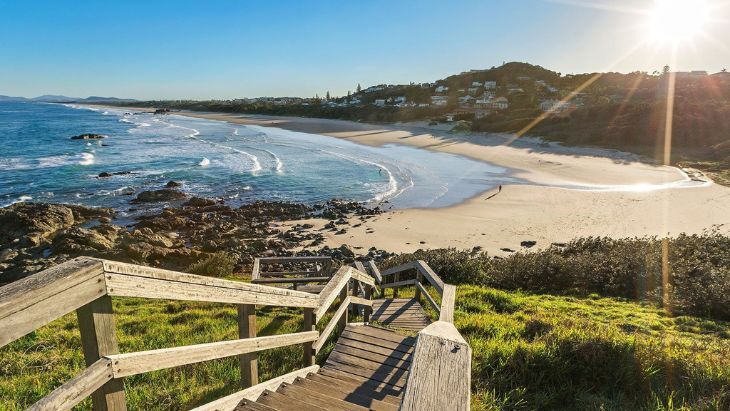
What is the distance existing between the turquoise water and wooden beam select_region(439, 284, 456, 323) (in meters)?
20.3

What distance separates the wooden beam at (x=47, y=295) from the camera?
4.82 ft

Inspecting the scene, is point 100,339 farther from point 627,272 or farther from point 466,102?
point 466,102

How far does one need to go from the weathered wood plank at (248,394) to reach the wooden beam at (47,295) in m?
1.16

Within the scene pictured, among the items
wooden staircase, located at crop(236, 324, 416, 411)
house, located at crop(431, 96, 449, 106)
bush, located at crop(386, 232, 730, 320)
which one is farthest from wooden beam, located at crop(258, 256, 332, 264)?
house, located at crop(431, 96, 449, 106)

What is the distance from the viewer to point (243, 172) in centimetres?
3575

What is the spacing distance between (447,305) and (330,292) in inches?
53.3

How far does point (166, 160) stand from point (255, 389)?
Result: 4352 cm

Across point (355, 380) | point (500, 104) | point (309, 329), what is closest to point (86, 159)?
point (309, 329)

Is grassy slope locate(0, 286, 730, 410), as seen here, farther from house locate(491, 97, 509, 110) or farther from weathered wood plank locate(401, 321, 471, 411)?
house locate(491, 97, 509, 110)

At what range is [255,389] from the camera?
3.30 m

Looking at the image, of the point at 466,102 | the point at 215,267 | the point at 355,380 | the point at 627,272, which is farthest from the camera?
the point at 466,102

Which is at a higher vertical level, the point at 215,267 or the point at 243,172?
the point at 243,172

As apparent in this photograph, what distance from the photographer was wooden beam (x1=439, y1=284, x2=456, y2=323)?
427 cm

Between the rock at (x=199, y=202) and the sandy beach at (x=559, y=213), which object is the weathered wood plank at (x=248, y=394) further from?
the rock at (x=199, y=202)
